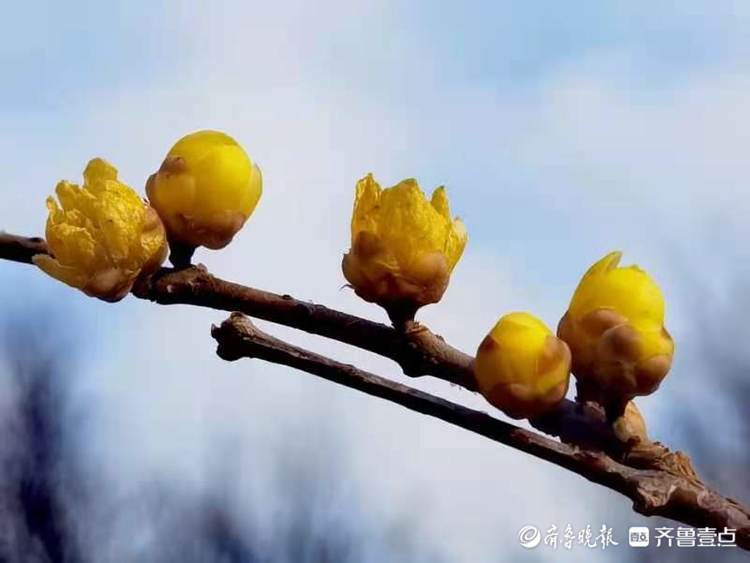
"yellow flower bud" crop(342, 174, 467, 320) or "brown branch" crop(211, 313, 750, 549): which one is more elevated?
"yellow flower bud" crop(342, 174, 467, 320)

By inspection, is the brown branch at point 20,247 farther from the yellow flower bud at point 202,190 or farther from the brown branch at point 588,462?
the brown branch at point 588,462

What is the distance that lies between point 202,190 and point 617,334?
0.28 metres

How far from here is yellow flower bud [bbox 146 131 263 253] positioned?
708 mm

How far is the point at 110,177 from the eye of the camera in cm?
71

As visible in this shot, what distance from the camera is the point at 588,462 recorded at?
1.94ft

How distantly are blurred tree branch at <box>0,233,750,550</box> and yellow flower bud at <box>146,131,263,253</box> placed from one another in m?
0.03

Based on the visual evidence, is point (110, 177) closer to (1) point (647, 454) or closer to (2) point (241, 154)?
(2) point (241, 154)

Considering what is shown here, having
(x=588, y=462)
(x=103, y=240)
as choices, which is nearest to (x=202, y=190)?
(x=103, y=240)

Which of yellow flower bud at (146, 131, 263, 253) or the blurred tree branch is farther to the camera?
yellow flower bud at (146, 131, 263, 253)

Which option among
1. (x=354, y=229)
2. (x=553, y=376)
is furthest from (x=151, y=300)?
(x=553, y=376)

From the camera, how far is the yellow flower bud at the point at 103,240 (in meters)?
0.68

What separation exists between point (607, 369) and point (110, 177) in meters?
0.34

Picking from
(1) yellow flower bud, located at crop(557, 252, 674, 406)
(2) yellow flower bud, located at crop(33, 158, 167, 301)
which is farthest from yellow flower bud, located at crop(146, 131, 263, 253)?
(1) yellow flower bud, located at crop(557, 252, 674, 406)

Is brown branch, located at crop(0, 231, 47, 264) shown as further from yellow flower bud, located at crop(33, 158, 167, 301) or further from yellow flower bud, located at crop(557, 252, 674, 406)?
yellow flower bud, located at crop(557, 252, 674, 406)
